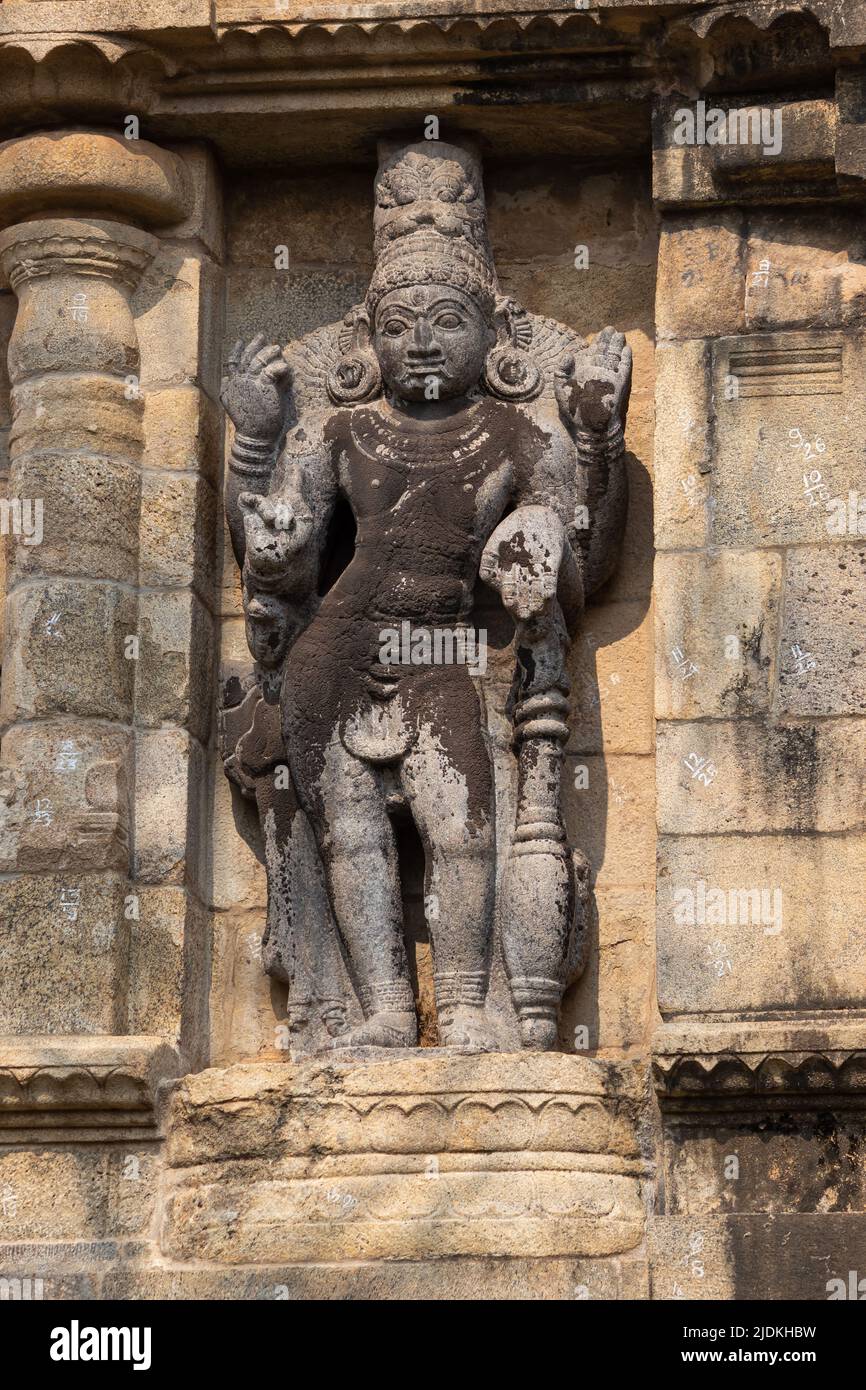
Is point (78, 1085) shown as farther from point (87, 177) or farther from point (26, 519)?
point (87, 177)

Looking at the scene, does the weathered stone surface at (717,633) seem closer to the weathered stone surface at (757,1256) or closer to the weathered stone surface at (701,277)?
the weathered stone surface at (701,277)

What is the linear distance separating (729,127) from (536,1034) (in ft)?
7.88

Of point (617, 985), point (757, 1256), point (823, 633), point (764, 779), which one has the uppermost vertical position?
point (823, 633)

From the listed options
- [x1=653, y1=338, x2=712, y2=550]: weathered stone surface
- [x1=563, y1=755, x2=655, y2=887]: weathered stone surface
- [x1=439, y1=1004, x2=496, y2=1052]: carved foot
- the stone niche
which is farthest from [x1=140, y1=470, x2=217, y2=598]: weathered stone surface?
[x1=439, y1=1004, x2=496, y2=1052]: carved foot

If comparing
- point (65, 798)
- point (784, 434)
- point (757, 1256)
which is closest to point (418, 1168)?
point (757, 1256)

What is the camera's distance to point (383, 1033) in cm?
796

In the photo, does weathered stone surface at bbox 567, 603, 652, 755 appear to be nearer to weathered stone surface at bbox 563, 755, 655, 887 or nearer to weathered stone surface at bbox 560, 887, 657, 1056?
weathered stone surface at bbox 563, 755, 655, 887

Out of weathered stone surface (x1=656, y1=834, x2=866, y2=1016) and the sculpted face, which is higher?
the sculpted face

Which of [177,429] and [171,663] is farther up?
[177,429]

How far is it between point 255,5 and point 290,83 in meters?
0.24

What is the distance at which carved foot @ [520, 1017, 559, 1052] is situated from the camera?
7.92m
